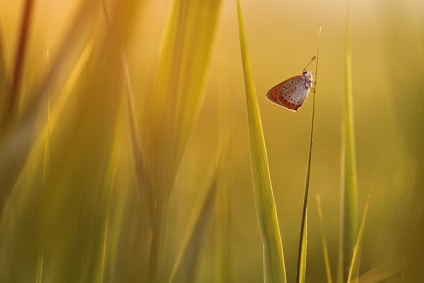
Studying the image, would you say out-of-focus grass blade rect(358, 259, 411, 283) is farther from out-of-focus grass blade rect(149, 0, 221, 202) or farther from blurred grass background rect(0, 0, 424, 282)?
out-of-focus grass blade rect(149, 0, 221, 202)

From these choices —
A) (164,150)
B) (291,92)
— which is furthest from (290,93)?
(164,150)

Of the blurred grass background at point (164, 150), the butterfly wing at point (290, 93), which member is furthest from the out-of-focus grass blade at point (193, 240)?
the butterfly wing at point (290, 93)

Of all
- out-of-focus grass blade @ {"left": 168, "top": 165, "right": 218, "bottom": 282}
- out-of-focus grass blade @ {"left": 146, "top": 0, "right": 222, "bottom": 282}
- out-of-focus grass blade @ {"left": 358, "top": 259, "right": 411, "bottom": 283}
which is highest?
out-of-focus grass blade @ {"left": 146, "top": 0, "right": 222, "bottom": 282}

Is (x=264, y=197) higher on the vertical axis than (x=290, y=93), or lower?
lower

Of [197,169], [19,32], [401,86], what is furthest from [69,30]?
[401,86]

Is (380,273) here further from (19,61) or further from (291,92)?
(19,61)

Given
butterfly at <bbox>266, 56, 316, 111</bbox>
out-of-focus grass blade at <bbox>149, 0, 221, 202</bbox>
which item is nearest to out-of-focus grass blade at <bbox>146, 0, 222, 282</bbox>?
out-of-focus grass blade at <bbox>149, 0, 221, 202</bbox>
